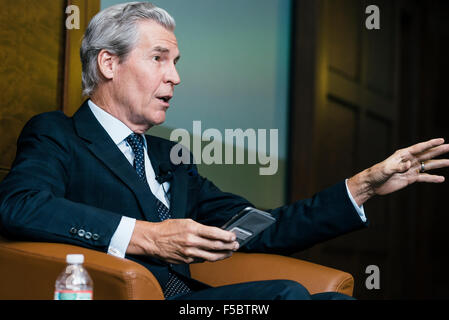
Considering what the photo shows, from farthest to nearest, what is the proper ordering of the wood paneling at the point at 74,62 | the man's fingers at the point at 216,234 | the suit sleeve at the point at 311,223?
the wood paneling at the point at 74,62 → the suit sleeve at the point at 311,223 → the man's fingers at the point at 216,234

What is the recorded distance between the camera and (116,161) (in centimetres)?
166

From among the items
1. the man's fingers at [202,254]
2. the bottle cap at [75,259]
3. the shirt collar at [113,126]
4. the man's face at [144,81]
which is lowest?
the man's fingers at [202,254]

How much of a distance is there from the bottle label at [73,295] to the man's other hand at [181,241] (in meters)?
0.25

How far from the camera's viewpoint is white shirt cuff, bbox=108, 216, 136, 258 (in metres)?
1.42

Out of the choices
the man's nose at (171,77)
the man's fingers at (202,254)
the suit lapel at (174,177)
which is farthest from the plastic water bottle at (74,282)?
the man's nose at (171,77)

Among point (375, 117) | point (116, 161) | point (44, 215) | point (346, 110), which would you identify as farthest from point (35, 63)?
point (375, 117)

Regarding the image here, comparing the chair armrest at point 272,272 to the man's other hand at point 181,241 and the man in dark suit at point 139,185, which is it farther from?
the man's other hand at point 181,241

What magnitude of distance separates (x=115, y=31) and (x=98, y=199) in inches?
21.2

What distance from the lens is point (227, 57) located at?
3000 millimetres

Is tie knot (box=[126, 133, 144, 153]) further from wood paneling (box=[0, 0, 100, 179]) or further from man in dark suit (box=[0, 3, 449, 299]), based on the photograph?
wood paneling (box=[0, 0, 100, 179])

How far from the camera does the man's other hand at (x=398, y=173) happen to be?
5.53 feet

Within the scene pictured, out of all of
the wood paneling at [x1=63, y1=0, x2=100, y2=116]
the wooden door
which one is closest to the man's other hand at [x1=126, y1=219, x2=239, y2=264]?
the wood paneling at [x1=63, y1=0, x2=100, y2=116]

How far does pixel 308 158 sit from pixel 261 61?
1.89 ft

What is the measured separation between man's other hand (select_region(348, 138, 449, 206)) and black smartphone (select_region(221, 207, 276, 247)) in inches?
15.9
